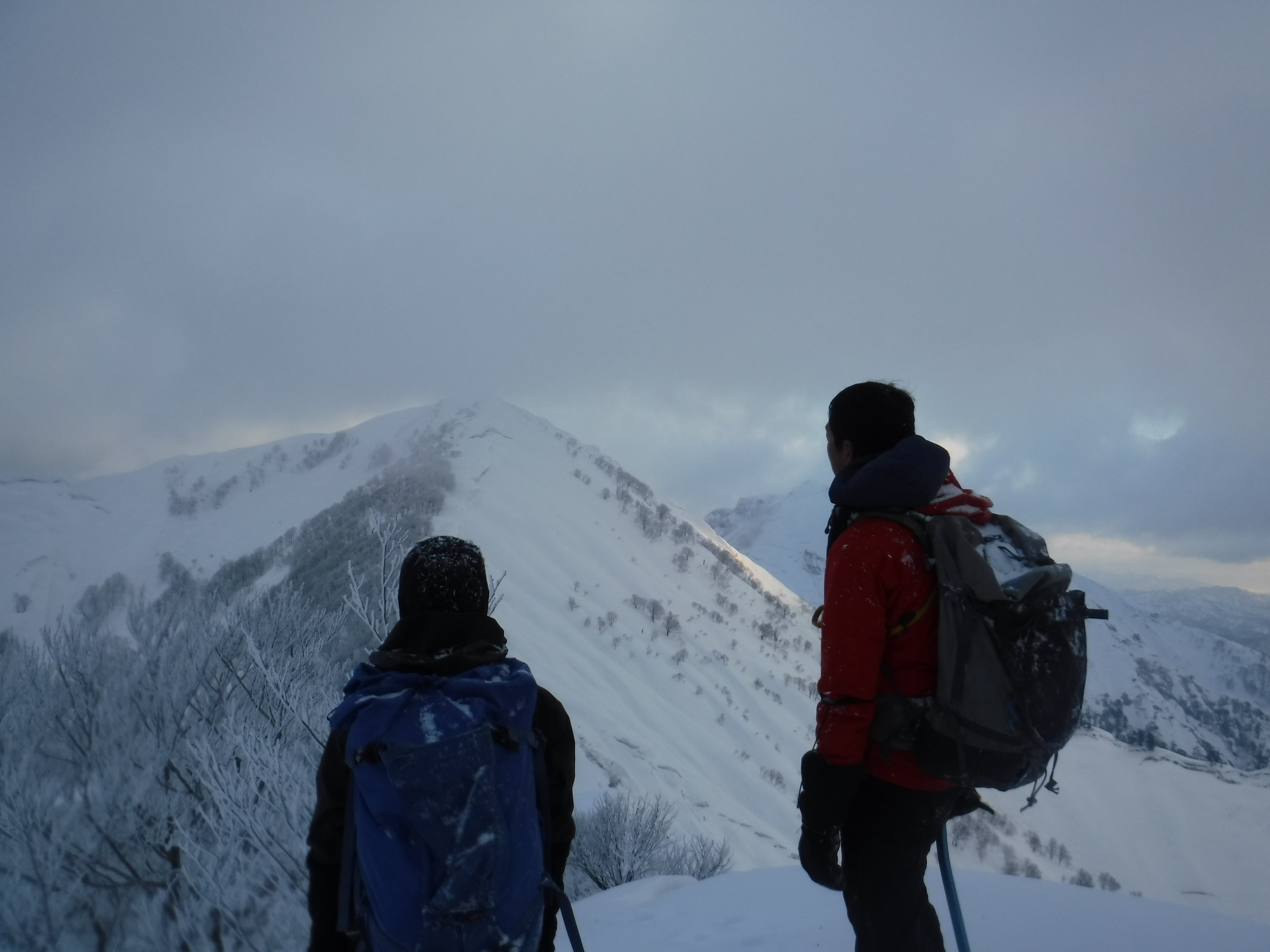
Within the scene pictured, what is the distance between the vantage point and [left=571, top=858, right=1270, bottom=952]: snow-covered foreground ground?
2773mm

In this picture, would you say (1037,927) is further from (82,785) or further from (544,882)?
(82,785)

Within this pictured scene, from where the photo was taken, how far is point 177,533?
32.6 meters

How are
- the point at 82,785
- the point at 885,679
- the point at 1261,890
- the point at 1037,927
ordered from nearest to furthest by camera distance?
the point at 885,679 < the point at 1037,927 < the point at 82,785 < the point at 1261,890

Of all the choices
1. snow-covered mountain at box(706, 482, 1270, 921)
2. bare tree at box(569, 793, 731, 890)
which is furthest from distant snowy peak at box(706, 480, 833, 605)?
bare tree at box(569, 793, 731, 890)

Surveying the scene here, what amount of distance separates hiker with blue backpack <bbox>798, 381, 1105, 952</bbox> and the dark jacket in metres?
0.72

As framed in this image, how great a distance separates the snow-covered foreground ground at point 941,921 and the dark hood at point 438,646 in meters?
2.62

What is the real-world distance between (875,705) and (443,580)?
1.12 metres

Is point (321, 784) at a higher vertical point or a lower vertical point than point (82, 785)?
higher

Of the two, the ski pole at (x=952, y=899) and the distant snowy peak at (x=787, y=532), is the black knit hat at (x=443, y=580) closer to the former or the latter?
the ski pole at (x=952, y=899)

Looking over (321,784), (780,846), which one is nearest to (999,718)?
(321,784)

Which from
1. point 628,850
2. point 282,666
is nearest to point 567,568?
point 282,666

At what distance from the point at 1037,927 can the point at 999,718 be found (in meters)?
2.18

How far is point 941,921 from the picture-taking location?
3330 millimetres

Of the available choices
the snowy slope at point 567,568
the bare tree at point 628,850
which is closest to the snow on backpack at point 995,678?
the bare tree at point 628,850
